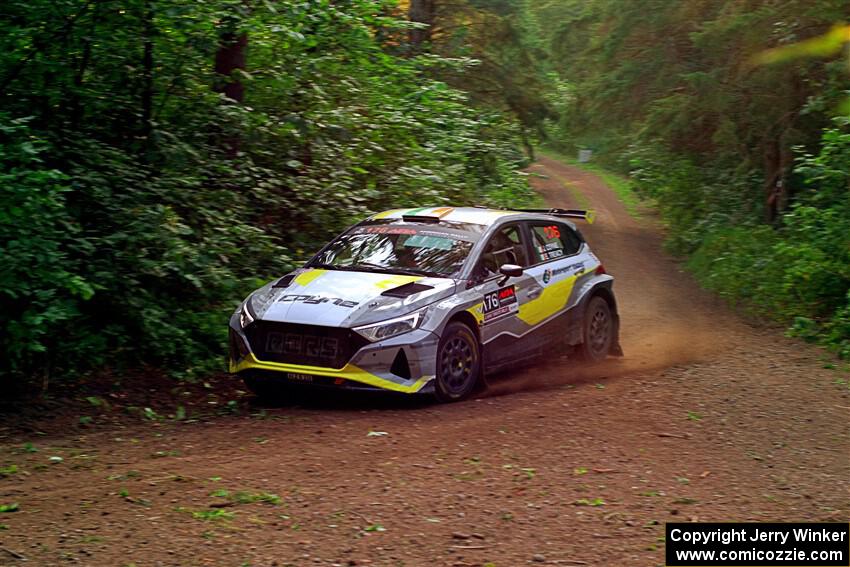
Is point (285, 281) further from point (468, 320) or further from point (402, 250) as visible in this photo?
point (468, 320)

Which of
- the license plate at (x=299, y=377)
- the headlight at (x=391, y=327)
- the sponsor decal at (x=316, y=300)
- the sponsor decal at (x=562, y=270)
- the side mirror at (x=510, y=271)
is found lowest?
the license plate at (x=299, y=377)

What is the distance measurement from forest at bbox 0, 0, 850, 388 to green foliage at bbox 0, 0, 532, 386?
1.1 inches

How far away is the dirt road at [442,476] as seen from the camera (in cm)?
561

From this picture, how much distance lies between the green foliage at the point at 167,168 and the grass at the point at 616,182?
2277cm

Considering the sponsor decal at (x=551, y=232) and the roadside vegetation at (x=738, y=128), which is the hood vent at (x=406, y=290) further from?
the roadside vegetation at (x=738, y=128)

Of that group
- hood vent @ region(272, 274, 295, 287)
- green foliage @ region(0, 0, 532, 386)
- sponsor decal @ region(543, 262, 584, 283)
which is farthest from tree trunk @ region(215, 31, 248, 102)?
sponsor decal @ region(543, 262, 584, 283)

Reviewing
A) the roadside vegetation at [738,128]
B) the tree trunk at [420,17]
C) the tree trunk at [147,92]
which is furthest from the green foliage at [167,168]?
the tree trunk at [420,17]

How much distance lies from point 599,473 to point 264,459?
234 centimetres

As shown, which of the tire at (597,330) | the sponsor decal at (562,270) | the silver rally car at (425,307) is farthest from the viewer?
the tire at (597,330)

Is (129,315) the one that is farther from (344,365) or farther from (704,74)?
(704,74)

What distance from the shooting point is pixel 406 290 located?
369 inches

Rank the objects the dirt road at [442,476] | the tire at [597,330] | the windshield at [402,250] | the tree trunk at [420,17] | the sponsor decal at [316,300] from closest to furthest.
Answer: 1. the dirt road at [442,476]
2. the sponsor decal at [316,300]
3. the windshield at [402,250]
4. the tire at [597,330]
5. the tree trunk at [420,17]

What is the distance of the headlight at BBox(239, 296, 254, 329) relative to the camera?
931 centimetres

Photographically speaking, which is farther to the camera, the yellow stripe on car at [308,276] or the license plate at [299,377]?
the yellow stripe on car at [308,276]
